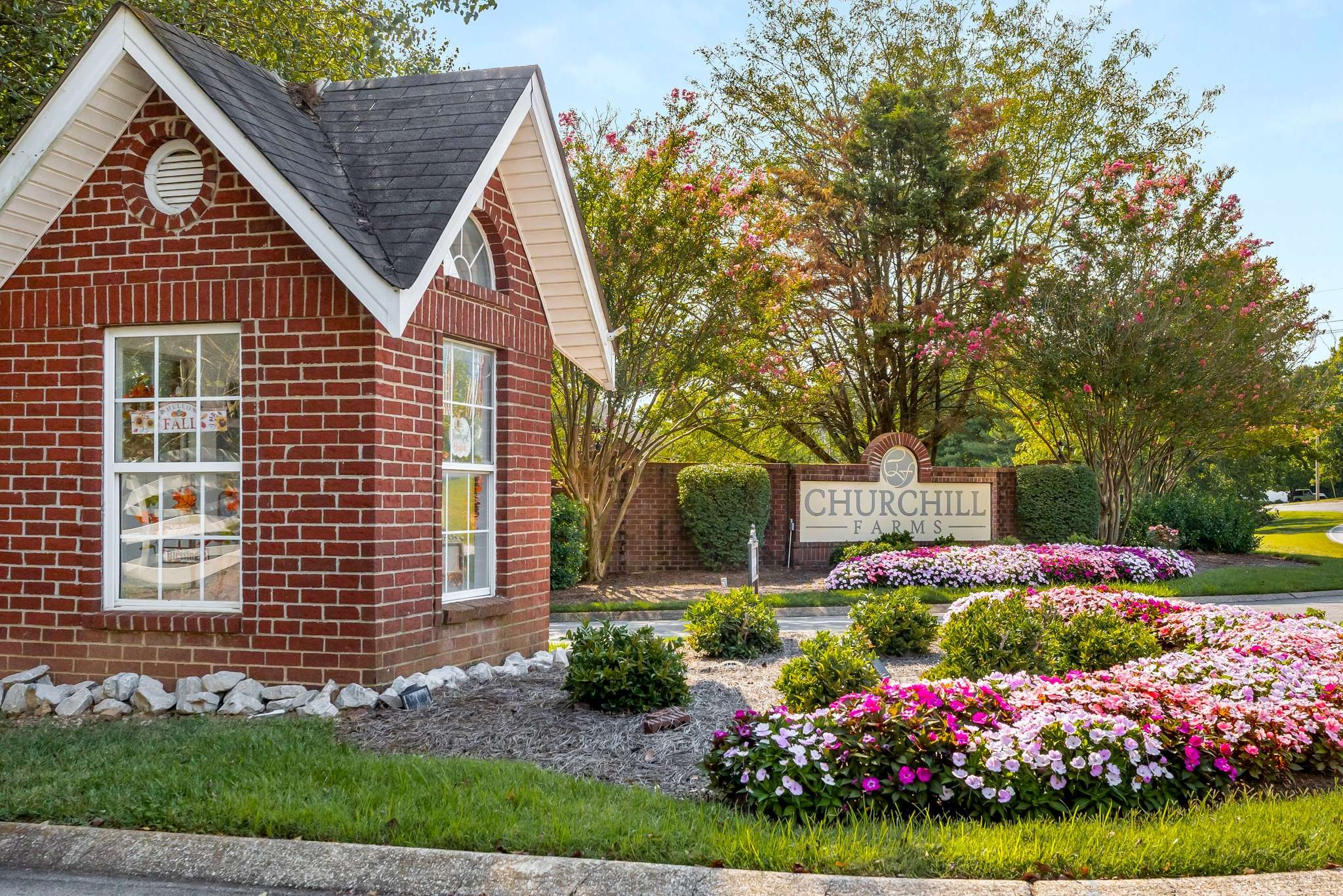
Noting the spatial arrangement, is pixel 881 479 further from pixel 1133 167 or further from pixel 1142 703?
pixel 1142 703

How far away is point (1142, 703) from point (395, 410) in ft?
17.0

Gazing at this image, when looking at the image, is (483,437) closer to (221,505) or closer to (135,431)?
(221,505)

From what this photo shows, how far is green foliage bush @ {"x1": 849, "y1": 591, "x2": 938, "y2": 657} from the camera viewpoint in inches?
401

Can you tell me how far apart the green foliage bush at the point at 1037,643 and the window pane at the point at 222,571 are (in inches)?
200

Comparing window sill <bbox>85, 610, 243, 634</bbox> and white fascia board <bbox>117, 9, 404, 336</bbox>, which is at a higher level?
white fascia board <bbox>117, 9, 404, 336</bbox>

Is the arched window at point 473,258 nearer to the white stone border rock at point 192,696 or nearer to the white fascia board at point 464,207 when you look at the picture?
the white fascia board at point 464,207

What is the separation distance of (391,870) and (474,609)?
169 inches

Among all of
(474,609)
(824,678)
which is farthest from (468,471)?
(824,678)

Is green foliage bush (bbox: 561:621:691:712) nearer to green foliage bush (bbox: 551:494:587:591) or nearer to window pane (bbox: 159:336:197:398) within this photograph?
window pane (bbox: 159:336:197:398)

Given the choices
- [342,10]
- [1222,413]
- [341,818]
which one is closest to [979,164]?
[1222,413]

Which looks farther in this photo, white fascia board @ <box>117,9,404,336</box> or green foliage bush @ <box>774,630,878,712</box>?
white fascia board @ <box>117,9,404,336</box>

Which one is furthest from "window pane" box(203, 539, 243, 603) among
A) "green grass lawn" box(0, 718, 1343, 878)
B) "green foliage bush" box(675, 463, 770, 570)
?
"green foliage bush" box(675, 463, 770, 570)

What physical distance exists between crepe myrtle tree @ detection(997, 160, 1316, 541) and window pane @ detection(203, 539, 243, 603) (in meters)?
17.0

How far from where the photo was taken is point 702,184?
18.3 meters
